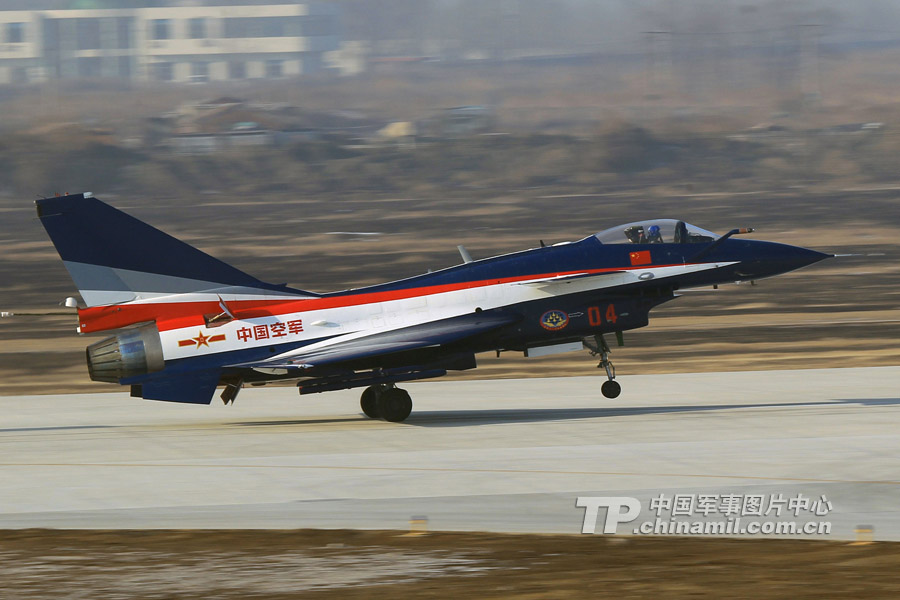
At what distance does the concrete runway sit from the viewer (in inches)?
578

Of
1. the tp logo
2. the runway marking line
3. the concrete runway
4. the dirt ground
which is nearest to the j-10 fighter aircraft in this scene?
the concrete runway

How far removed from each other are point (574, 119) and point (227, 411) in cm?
13524

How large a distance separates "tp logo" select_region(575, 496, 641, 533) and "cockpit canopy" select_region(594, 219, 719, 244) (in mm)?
8198

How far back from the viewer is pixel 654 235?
882 inches

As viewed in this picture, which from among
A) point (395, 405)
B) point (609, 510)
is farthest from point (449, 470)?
point (395, 405)

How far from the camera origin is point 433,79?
185 metres

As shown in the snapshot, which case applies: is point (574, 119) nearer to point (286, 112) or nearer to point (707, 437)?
point (286, 112)

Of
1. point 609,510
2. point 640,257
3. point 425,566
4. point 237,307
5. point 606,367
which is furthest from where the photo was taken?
point 606,367

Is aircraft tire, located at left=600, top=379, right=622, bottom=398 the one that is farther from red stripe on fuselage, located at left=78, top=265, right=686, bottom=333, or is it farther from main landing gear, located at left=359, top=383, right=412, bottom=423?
main landing gear, located at left=359, top=383, right=412, bottom=423

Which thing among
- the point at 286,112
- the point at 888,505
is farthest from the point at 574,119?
the point at 888,505

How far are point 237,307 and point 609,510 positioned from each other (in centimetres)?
914

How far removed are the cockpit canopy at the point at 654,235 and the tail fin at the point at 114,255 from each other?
5.95 meters

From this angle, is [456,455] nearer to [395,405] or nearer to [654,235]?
[395,405]

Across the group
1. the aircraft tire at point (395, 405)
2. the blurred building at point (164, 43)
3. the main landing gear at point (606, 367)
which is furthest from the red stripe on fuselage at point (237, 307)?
the blurred building at point (164, 43)
